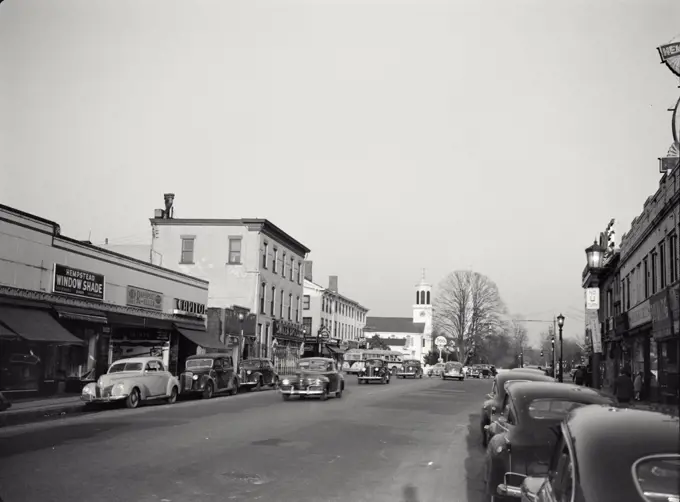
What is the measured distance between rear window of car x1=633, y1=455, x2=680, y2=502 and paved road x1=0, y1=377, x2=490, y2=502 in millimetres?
5487

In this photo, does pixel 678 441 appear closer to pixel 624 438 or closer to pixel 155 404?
pixel 624 438

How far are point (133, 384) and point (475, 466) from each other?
14189 millimetres

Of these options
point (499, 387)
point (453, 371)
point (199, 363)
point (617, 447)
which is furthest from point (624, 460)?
point (453, 371)

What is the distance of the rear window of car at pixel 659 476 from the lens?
374cm

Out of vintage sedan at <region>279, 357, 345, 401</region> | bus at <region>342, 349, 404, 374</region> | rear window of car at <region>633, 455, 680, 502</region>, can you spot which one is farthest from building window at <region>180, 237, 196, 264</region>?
rear window of car at <region>633, 455, 680, 502</region>

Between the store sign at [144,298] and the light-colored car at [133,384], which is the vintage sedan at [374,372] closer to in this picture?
the store sign at [144,298]

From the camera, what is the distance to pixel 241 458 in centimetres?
1160

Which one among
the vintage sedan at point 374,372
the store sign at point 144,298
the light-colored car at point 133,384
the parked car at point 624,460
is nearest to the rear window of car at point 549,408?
the parked car at point 624,460

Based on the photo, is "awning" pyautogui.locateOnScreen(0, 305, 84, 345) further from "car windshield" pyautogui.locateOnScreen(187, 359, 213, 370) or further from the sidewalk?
"car windshield" pyautogui.locateOnScreen(187, 359, 213, 370)

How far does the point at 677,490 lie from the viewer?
12.3 ft

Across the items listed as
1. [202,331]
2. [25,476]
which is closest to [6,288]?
[25,476]

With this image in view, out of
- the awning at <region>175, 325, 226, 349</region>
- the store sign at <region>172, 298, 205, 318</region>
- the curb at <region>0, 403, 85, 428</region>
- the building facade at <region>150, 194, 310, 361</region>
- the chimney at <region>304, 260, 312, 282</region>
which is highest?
the chimney at <region>304, 260, 312, 282</region>

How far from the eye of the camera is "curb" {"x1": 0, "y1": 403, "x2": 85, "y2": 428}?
1823cm

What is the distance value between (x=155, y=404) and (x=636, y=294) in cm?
2191
